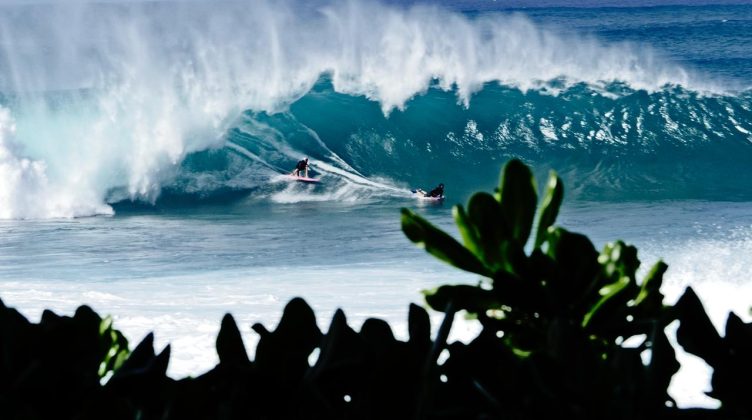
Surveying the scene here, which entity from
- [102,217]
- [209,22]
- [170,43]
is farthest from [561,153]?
[209,22]

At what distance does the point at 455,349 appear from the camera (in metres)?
0.41

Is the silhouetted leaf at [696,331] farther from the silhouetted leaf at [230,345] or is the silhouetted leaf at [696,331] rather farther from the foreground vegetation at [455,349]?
the silhouetted leaf at [230,345]

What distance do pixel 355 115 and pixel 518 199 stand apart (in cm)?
1312

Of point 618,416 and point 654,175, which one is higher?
point 618,416

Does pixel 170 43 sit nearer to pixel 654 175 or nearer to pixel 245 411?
pixel 654 175

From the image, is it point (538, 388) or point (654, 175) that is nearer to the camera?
point (538, 388)

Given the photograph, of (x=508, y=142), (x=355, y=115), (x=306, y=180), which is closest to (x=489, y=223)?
(x=306, y=180)

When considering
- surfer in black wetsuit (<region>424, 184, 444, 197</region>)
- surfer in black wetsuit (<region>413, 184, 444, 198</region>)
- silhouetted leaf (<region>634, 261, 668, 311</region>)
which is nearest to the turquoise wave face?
surfer in black wetsuit (<region>413, 184, 444, 198</region>)

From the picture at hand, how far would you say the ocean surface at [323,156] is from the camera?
704 cm

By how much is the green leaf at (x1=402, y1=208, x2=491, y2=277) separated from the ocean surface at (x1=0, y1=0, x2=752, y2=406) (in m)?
3.75

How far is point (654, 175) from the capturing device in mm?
12289

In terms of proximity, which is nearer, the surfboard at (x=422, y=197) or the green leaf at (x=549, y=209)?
the green leaf at (x=549, y=209)

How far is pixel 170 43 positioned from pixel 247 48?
1.56 metres

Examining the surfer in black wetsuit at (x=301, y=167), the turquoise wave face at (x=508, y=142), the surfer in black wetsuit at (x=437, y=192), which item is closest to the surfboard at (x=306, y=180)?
the surfer in black wetsuit at (x=301, y=167)
